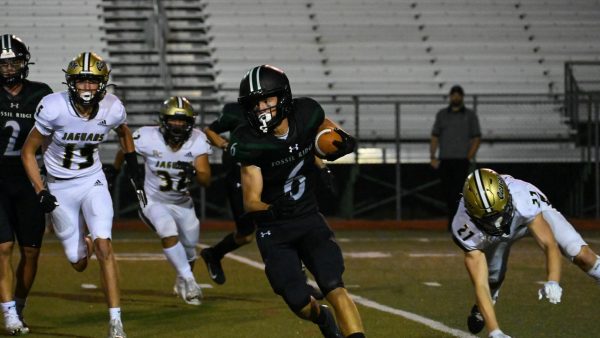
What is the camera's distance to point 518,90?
64.3 feet

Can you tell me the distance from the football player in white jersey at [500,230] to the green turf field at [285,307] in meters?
0.58

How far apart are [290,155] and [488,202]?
113cm

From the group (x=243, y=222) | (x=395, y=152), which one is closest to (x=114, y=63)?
(x=395, y=152)

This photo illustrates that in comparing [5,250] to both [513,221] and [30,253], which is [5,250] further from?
[513,221]

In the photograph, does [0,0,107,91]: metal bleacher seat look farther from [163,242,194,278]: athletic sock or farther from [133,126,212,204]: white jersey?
[163,242,194,278]: athletic sock

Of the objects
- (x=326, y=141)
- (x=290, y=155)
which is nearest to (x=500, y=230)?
(x=326, y=141)

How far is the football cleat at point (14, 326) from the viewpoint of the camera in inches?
283

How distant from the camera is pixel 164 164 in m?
9.23

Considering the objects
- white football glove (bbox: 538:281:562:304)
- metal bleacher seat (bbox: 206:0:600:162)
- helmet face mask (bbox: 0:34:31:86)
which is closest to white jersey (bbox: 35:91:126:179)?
helmet face mask (bbox: 0:34:31:86)

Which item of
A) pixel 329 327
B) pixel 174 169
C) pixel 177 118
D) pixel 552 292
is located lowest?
pixel 329 327

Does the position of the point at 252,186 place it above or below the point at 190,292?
above

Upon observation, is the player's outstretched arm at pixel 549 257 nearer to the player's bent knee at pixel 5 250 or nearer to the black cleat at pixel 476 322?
the black cleat at pixel 476 322

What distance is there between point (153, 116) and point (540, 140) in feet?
19.0

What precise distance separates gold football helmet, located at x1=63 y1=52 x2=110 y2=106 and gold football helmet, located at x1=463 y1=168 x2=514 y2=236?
90.4 inches
